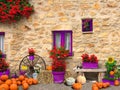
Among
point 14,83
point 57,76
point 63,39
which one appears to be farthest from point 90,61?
point 14,83

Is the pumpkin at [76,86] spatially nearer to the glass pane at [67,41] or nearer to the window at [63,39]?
the window at [63,39]

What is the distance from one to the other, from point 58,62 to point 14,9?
2940 millimetres

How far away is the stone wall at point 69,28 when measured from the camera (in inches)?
498

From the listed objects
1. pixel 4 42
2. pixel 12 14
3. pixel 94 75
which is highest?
pixel 12 14

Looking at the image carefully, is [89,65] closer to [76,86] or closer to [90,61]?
[90,61]

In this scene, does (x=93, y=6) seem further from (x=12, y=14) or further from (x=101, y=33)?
(x=12, y=14)

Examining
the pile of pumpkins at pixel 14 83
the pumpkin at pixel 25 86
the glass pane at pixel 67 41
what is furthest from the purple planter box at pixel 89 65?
the pumpkin at pixel 25 86

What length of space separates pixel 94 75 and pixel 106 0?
303 centimetres

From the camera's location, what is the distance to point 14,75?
12.7m

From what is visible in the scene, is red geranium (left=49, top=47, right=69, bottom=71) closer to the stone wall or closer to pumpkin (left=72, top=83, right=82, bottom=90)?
the stone wall

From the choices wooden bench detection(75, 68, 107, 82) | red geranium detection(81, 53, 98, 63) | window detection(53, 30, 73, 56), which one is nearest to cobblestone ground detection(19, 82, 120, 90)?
wooden bench detection(75, 68, 107, 82)

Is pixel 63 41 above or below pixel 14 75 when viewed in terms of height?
above

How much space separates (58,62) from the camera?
1166 centimetres

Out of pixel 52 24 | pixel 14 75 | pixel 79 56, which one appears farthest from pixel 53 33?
pixel 14 75
